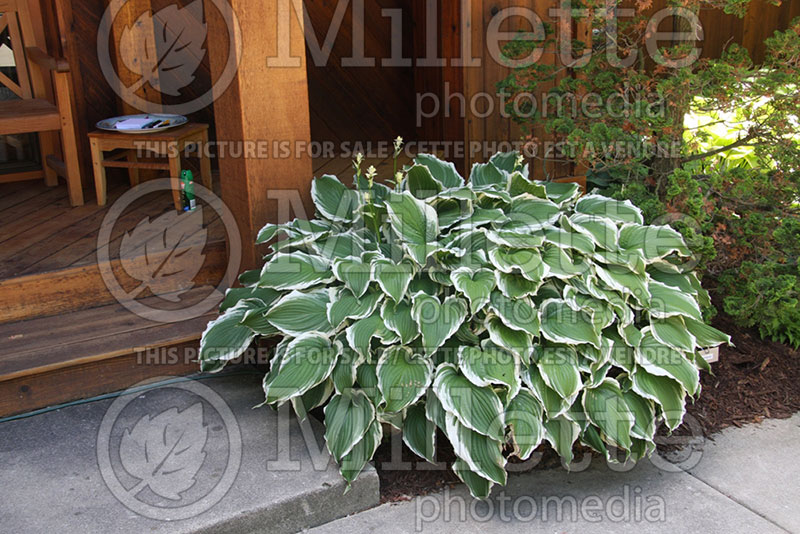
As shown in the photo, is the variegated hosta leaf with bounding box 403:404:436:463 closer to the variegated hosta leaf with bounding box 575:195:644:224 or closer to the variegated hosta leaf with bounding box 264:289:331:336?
the variegated hosta leaf with bounding box 264:289:331:336

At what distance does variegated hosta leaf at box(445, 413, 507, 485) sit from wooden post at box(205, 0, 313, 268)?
105 centimetres

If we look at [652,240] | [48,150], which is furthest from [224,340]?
[48,150]

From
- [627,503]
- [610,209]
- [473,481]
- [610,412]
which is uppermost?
[610,209]

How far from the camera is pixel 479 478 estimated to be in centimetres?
210

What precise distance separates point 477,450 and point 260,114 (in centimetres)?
136

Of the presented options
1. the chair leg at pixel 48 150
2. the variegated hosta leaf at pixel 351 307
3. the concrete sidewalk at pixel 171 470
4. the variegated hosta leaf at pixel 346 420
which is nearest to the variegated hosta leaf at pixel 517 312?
the variegated hosta leaf at pixel 351 307

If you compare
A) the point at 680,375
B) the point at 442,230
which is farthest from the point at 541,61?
the point at 680,375

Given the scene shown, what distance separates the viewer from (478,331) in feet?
7.39

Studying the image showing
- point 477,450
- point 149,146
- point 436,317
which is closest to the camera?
point 477,450

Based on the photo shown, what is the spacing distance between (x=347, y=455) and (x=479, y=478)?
379 millimetres

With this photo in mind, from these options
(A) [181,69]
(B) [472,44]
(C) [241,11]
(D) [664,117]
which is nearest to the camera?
(C) [241,11]

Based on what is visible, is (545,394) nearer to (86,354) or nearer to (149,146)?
(86,354)

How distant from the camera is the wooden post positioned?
100 inches

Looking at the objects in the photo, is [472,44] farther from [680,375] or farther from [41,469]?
[41,469]
